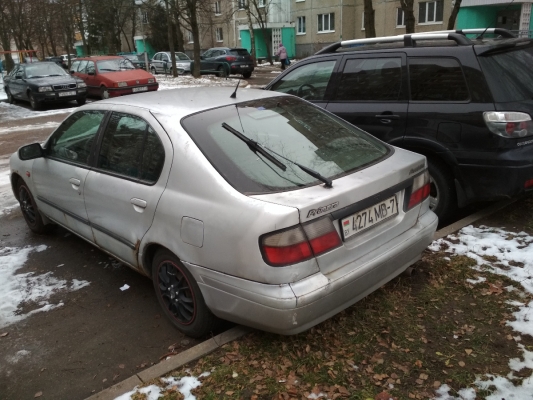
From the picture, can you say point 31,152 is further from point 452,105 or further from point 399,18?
point 399,18

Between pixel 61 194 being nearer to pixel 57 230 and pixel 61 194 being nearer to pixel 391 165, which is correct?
pixel 57 230

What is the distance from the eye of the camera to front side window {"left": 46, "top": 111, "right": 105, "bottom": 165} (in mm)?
4145

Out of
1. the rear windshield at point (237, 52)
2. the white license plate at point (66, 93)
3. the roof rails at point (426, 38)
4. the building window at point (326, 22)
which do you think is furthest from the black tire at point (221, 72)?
the roof rails at point (426, 38)

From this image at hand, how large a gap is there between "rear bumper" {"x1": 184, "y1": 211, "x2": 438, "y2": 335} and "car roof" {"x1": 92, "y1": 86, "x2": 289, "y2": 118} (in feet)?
3.77

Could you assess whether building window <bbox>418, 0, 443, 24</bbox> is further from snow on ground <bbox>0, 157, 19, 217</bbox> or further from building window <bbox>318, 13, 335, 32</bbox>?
snow on ground <bbox>0, 157, 19, 217</bbox>

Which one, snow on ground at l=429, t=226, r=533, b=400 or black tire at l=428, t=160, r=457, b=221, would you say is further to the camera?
black tire at l=428, t=160, r=457, b=221

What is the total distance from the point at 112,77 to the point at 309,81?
1418 cm

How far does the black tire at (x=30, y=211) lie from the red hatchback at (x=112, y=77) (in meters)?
12.8

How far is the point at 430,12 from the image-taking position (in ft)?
111

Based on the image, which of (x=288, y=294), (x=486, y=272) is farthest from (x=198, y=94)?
(x=486, y=272)

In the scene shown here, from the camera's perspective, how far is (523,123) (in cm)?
432

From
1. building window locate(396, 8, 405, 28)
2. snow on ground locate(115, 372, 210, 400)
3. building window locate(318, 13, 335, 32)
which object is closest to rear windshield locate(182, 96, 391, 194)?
snow on ground locate(115, 372, 210, 400)

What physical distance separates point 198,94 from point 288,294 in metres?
1.99

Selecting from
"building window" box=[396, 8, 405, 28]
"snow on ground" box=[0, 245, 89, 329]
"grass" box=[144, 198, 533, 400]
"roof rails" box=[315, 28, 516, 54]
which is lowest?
"snow on ground" box=[0, 245, 89, 329]
